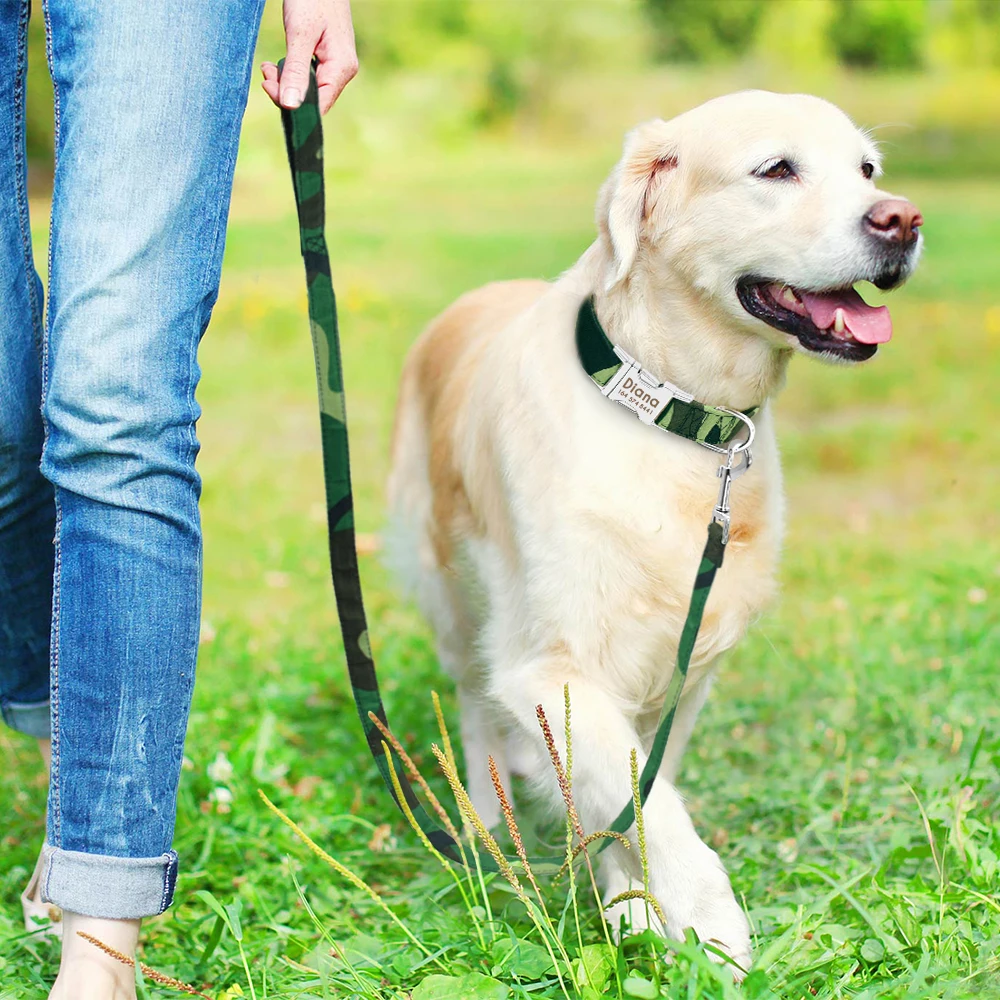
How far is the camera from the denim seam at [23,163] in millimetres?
1919

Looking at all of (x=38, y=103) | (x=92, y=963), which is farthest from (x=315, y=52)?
(x=38, y=103)

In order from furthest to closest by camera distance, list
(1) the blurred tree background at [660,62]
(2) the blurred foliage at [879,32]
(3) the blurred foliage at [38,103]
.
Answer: (2) the blurred foliage at [879,32] → (1) the blurred tree background at [660,62] → (3) the blurred foliage at [38,103]

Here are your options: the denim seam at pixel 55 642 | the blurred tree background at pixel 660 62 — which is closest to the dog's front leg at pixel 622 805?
the denim seam at pixel 55 642

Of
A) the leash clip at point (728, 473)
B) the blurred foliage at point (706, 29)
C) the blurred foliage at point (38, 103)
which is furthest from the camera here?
the blurred foliage at point (706, 29)

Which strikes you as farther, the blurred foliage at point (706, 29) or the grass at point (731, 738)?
the blurred foliage at point (706, 29)

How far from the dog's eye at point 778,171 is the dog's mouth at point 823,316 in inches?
7.0

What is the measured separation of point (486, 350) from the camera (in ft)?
8.87

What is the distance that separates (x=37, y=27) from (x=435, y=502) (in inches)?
338

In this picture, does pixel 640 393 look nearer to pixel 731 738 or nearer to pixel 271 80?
pixel 271 80

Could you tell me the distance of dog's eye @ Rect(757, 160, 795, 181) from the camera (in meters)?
2.18

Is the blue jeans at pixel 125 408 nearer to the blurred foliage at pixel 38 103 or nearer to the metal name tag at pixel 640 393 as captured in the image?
the metal name tag at pixel 640 393

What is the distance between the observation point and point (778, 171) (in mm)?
2182

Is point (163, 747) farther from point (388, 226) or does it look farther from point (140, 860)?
point (388, 226)

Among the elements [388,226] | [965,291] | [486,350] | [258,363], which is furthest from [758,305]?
[388,226]
